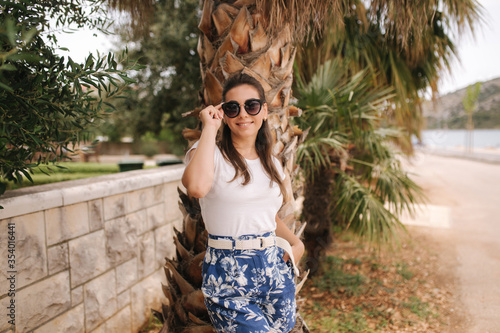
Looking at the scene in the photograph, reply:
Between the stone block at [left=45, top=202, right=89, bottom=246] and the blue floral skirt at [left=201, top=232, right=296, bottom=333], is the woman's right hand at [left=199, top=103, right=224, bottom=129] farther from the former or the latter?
the stone block at [left=45, top=202, right=89, bottom=246]

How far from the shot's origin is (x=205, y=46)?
2352 millimetres

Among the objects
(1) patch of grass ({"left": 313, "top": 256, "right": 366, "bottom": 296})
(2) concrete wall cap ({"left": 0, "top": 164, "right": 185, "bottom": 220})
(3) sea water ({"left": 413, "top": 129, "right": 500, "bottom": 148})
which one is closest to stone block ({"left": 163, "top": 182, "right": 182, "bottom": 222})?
(2) concrete wall cap ({"left": 0, "top": 164, "right": 185, "bottom": 220})

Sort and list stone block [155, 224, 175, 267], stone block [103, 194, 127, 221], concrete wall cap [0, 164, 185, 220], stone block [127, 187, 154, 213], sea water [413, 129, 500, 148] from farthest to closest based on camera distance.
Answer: sea water [413, 129, 500, 148]
stone block [155, 224, 175, 267]
stone block [127, 187, 154, 213]
stone block [103, 194, 127, 221]
concrete wall cap [0, 164, 185, 220]

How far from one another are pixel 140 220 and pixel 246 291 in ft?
7.90

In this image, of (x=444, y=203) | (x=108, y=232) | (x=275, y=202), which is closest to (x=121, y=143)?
(x=444, y=203)

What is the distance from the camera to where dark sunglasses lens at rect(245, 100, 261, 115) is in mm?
1646

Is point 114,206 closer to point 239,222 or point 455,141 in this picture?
point 239,222

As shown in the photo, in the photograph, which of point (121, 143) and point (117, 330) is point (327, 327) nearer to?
point (117, 330)

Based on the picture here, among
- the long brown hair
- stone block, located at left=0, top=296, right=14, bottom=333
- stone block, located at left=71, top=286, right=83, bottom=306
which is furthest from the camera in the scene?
stone block, located at left=71, top=286, right=83, bottom=306

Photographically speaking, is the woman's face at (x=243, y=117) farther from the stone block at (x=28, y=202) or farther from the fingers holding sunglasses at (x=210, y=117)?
the stone block at (x=28, y=202)

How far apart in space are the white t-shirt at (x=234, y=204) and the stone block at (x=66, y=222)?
59.1 inches

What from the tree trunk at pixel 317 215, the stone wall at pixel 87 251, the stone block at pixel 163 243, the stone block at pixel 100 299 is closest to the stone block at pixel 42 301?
the stone wall at pixel 87 251

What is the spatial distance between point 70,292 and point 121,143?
2314cm

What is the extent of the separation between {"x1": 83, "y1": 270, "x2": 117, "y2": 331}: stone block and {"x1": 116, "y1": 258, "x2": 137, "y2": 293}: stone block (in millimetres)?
73
